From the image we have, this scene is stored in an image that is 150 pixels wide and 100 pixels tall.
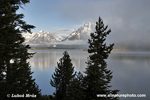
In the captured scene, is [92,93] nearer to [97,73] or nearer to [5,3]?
[97,73]

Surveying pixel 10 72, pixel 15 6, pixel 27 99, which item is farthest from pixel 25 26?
pixel 27 99

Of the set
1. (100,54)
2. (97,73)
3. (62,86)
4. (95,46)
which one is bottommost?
(62,86)

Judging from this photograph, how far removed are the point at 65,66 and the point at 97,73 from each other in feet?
31.4

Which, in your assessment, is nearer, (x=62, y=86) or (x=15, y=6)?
(x=15, y=6)

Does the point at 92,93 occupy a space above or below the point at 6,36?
below

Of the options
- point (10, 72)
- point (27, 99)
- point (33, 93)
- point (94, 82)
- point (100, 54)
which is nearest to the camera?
point (94, 82)

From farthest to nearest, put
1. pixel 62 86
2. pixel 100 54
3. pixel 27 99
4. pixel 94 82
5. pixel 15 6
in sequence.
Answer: pixel 62 86 < pixel 100 54 < pixel 27 99 < pixel 15 6 < pixel 94 82

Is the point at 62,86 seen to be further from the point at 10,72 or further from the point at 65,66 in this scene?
the point at 10,72

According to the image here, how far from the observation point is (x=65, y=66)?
Answer: 1870 cm

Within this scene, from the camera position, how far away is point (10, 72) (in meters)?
10.7

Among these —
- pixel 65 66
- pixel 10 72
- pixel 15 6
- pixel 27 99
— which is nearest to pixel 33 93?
pixel 27 99

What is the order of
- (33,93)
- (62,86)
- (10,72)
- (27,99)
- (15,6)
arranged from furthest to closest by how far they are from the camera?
1. (62,86)
2. (33,93)
3. (27,99)
4. (15,6)
5. (10,72)

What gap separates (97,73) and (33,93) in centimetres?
940

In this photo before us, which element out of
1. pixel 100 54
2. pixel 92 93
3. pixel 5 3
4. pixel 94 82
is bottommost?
pixel 92 93
